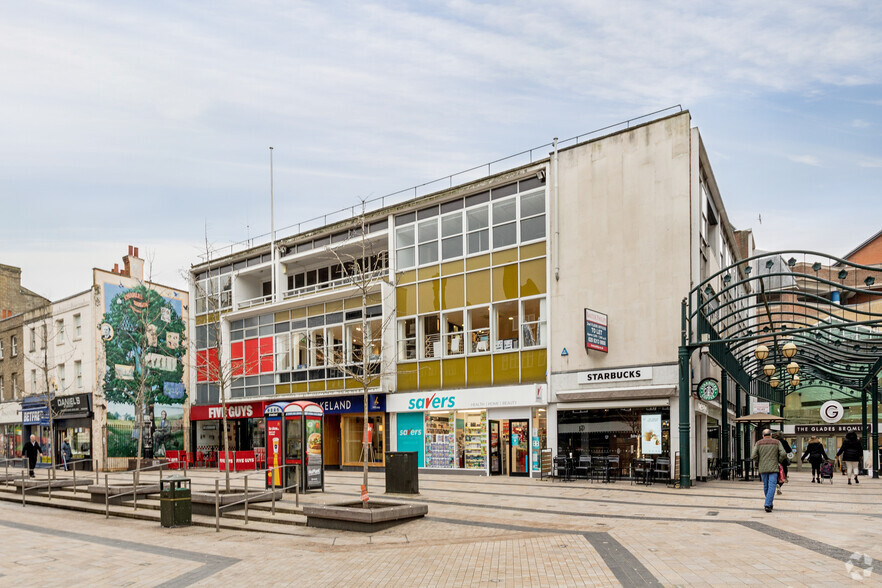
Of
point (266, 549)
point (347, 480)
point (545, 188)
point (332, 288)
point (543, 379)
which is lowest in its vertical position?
point (347, 480)

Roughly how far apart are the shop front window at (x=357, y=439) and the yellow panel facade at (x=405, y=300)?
14.9 ft

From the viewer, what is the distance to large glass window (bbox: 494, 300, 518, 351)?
25.9 m

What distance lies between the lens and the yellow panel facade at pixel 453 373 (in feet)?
88.3

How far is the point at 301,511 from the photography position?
14.9 meters

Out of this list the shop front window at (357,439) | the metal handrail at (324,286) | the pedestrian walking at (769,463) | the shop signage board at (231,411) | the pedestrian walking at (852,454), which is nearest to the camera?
the pedestrian walking at (769,463)

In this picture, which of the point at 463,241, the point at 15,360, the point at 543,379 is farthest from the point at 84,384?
the point at 543,379

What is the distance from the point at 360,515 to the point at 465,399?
1367 centimetres

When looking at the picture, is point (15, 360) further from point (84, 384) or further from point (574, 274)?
point (574, 274)

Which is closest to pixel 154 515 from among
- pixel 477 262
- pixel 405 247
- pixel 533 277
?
pixel 533 277

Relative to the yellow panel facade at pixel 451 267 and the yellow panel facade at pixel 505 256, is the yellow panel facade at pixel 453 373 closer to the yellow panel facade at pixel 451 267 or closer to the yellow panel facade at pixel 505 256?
the yellow panel facade at pixel 451 267

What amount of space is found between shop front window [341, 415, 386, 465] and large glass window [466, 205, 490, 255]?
8295 mm

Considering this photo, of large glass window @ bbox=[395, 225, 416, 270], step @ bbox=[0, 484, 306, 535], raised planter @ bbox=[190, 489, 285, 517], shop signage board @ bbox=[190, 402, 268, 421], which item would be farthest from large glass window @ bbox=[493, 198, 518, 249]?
step @ bbox=[0, 484, 306, 535]

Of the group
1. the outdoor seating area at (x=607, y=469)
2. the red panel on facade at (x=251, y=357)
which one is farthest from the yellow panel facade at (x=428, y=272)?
the red panel on facade at (x=251, y=357)

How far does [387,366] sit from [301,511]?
1429cm
